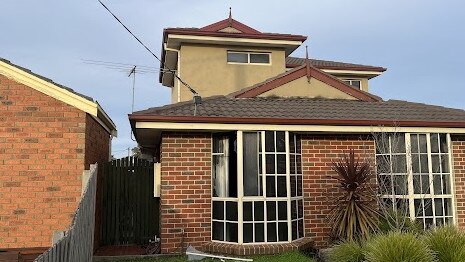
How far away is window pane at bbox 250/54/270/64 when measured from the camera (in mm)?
17266

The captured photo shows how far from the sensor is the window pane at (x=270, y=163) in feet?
31.9

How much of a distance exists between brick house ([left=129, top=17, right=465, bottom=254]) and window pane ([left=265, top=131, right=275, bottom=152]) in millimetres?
24

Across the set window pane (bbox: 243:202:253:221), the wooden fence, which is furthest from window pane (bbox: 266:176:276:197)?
the wooden fence

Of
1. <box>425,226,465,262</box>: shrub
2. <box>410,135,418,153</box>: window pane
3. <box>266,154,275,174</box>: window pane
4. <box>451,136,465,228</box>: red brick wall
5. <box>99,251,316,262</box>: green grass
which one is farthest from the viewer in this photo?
<box>451,136,465,228</box>: red brick wall

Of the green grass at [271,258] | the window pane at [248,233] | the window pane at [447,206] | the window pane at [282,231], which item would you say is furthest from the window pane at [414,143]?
the window pane at [248,233]

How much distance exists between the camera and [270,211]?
9641 millimetres

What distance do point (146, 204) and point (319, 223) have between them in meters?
4.71

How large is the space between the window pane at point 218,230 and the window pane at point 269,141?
2071mm

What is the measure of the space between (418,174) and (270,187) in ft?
12.9

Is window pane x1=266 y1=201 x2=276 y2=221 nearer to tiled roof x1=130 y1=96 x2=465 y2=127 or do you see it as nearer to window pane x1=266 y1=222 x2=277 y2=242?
window pane x1=266 y1=222 x2=277 y2=242

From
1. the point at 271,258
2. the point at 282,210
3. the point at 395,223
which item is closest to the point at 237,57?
the point at 282,210

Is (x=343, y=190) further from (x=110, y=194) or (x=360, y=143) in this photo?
(x=110, y=194)

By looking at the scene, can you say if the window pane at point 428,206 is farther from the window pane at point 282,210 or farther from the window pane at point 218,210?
the window pane at point 218,210

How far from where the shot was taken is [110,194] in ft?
Answer: 37.2
